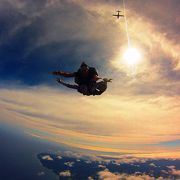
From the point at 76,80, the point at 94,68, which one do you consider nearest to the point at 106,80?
the point at 94,68

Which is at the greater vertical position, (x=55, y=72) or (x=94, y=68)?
(x=94, y=68)

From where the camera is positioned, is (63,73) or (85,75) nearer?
(63,73)

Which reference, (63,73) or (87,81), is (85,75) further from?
(63,73)

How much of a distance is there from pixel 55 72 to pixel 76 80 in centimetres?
222

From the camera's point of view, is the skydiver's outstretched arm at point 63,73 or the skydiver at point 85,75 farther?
the skydiver at point 85,75

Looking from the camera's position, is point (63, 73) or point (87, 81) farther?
point (87, 81)

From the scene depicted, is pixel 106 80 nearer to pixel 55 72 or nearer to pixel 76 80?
pixel 76 80

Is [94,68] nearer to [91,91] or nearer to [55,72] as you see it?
[91,91]

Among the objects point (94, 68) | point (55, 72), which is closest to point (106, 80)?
point (94, 68)

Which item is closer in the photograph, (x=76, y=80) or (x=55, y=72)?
(x=55, y=72)

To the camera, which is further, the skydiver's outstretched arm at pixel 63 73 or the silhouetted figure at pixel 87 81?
the silhouetted figure at pixel 87 81

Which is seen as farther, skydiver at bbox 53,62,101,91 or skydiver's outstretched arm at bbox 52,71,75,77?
skydiver at bbox 53,62,101,91

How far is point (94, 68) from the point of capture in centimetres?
1491

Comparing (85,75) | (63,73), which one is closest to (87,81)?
(85,75)
